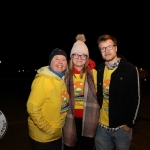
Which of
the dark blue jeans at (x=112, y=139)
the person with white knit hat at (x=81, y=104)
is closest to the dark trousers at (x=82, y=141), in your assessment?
the person with white knit hat at (x=81, y=104)

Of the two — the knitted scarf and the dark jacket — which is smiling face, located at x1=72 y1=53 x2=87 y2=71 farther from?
the dark jacket

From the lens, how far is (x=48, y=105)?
2674mm

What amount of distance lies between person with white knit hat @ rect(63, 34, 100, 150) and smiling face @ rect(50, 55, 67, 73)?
0.74ft

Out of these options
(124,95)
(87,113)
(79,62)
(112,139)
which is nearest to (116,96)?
(124,95)

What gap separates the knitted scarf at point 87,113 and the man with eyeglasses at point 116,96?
0.10 metres

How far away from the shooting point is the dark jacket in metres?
2.71

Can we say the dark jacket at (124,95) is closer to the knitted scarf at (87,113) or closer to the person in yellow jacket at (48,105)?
the knitted scarf at (87,113)

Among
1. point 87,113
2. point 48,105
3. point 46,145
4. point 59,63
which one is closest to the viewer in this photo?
point 48,105

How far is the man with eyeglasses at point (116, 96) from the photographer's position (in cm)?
273

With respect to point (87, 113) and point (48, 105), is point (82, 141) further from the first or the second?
point (48, 105)

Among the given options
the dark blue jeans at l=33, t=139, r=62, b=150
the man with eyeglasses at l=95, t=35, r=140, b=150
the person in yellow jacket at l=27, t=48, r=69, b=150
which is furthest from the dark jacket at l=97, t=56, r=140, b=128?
the dark blue jeans at l=33, t=139, r=62, b=150

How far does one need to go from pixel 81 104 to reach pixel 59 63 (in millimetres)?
715

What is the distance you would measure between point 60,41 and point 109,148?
43169mm

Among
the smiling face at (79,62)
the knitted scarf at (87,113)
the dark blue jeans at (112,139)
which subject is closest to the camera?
the dark blue jeans at (112,139)
